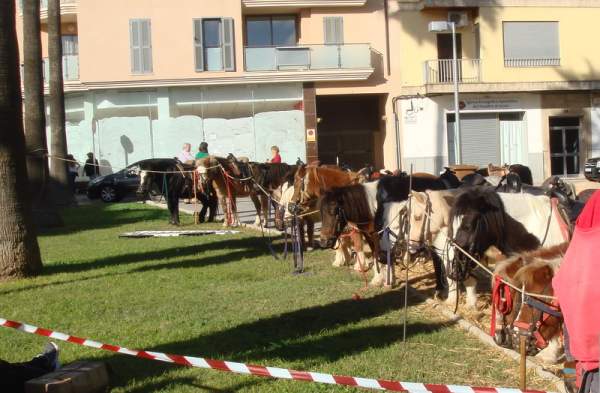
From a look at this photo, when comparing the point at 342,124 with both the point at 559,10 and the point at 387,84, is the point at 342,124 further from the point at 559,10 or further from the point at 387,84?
the point at 559,10

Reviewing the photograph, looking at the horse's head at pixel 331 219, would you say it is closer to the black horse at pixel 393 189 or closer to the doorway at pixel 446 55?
the black horse at pixel 393 189

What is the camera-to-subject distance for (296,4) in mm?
32375

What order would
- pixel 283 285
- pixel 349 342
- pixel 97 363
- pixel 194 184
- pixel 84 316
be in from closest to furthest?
pixel 97 363, pixel 349 342, pixel 84 316, pixel 283 285, pixel 194 184

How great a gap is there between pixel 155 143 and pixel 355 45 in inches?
388

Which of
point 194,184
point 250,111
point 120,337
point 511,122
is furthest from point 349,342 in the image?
point 511,122

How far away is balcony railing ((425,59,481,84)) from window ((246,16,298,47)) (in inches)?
249

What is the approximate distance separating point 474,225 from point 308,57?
25.1m

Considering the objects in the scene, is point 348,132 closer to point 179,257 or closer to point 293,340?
point 179,257

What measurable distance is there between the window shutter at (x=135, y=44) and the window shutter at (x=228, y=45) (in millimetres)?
3717

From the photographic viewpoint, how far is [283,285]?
1003 cm

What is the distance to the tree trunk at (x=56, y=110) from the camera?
77.8 feet

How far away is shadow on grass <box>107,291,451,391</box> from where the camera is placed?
253 inches

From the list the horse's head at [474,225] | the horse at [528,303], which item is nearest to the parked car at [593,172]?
the horse at [528,303]

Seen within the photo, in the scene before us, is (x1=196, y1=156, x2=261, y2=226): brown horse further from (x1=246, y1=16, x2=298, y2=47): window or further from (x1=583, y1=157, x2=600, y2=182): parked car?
(x1=246, y1=16, x2=298, y2=47): window
